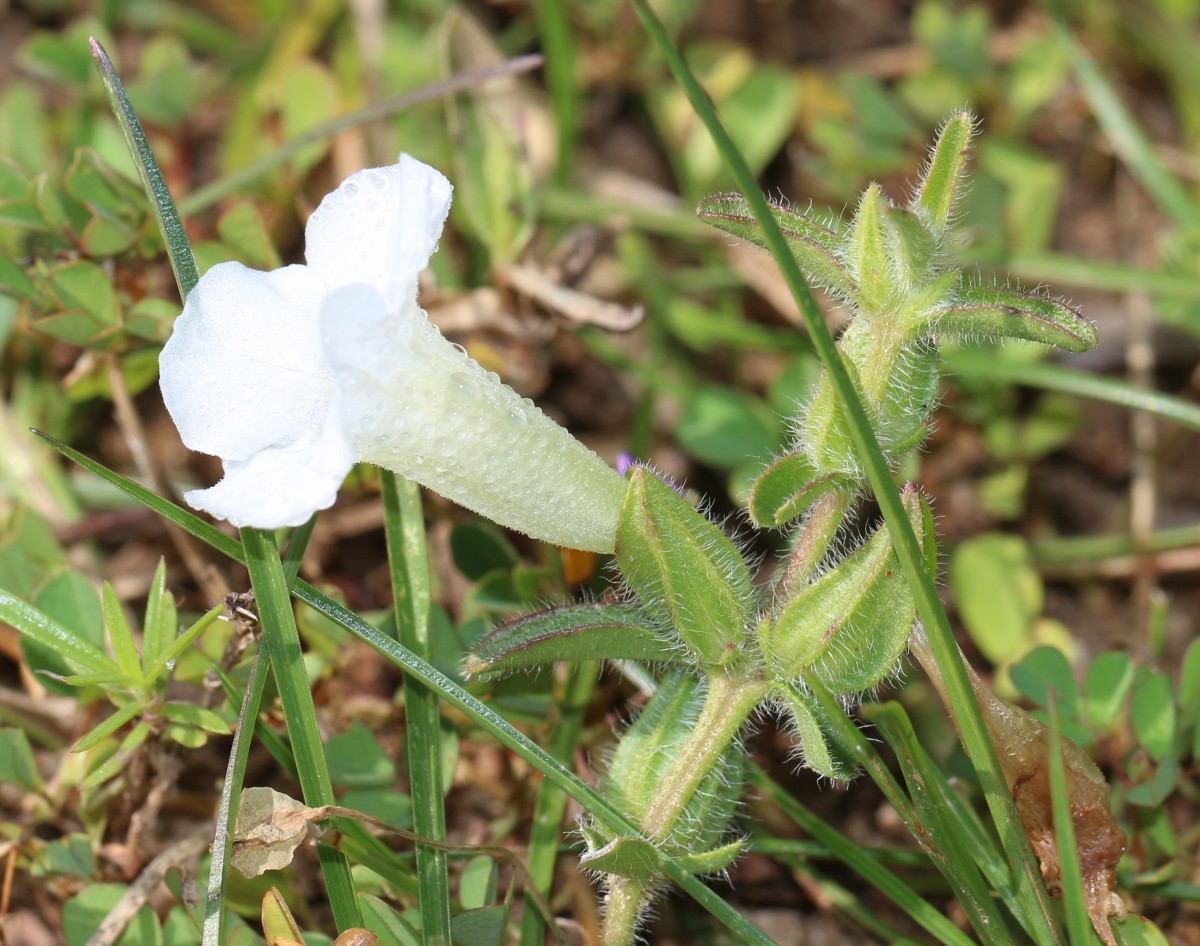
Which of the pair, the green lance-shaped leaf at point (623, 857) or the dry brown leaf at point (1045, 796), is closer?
the green lance-shaped leaf at point (623, 857)

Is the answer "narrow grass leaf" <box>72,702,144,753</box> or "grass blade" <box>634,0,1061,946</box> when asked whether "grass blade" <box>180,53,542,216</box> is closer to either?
"grass blade" <box>634,0,1061,946</box>

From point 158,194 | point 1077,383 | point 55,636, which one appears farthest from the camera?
point 1077,383

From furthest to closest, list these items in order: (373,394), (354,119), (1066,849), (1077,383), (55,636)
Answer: (1077,383)
(354,119)
(55,636)
(373,394)
(1066,849)

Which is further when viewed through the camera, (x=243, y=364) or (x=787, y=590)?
(x=787, y=590)

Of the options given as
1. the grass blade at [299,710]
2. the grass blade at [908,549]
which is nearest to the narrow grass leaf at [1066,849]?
the grass blade at [908,549]

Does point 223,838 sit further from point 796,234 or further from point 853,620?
point 796,234

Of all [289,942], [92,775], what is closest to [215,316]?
[92,775]

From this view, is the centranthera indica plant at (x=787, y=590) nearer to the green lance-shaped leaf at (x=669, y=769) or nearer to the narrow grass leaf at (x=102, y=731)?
the green lance-shaped leaf at (x=669, y=769)

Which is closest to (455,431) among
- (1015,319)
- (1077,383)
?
(1015,319)
